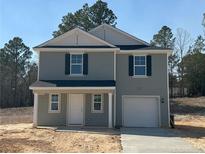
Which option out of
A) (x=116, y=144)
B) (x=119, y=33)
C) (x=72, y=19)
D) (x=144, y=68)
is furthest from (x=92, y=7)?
(x=116, y=144)

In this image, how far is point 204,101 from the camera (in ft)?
146

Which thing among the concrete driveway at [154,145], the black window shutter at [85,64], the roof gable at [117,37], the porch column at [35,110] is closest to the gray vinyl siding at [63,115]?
the porch column at [35,110]

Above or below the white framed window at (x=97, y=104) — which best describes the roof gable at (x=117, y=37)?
above

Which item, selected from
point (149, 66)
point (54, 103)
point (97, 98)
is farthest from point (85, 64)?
point (149, 66)

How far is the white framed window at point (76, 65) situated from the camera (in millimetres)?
24859

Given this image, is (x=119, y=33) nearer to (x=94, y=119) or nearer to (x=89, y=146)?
(x=94, y=119)

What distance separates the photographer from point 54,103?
2472cm

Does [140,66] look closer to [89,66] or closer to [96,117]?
[89,66]

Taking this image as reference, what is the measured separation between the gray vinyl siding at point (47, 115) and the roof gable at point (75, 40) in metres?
3.82

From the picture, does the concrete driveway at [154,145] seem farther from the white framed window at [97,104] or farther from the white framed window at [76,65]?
the white framed window at [76,65]

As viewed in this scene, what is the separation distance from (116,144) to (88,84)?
870 cm

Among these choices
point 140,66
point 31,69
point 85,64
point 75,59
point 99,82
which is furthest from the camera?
point 31,69

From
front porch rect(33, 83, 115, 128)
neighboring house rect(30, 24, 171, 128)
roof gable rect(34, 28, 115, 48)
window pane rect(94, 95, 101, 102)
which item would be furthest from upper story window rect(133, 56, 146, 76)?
window pane rect(94, 95, 101, 102)

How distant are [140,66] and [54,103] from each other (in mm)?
6579
